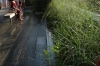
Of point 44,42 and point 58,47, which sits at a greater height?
point 58,47

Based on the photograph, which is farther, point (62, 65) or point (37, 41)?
point (37, 41)

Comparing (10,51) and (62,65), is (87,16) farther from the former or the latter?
(10,51)

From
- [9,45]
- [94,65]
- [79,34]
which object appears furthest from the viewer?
[9,45]

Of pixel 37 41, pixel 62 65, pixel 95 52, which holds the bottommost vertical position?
pixel 37 41

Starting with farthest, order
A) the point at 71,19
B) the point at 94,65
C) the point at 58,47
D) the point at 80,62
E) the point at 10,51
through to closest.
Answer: the point at 10,51, the point at 71,19, the point at 58,47, the point at 80,62, the point at 94,65

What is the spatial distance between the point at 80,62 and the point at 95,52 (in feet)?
0.78

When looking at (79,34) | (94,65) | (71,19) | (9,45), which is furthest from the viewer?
(9,45)

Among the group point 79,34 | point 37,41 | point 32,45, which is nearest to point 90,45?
point 79,34

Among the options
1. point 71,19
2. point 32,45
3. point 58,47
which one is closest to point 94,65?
point 58,47

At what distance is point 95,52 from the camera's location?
2.81 metres

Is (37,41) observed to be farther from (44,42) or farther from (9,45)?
(9,45)

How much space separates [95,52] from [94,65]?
298 mm

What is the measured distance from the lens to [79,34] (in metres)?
3.21

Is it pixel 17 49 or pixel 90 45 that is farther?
pixel 17 49
